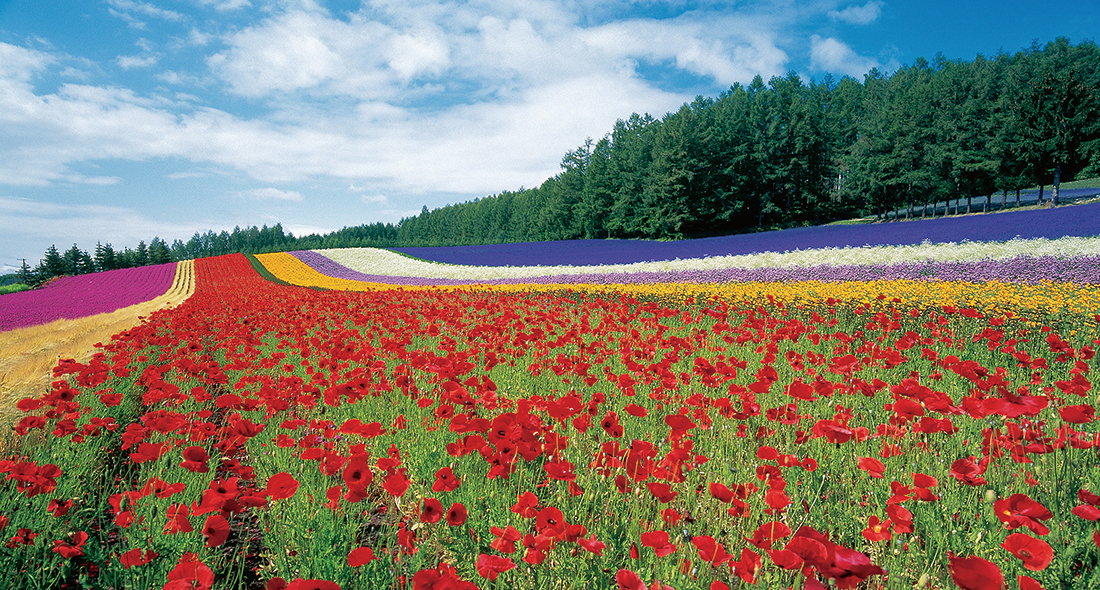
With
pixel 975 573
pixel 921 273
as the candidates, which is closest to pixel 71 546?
pixel 975 573

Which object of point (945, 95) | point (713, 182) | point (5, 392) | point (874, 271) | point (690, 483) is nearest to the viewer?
point (690, 483)

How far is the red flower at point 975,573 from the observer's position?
1119mm

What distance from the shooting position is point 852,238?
20484 millimetres

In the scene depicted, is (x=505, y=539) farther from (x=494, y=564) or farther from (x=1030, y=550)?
(x=1030, y=550)

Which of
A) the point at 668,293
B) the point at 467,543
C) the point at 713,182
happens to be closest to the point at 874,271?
the point at 668,293

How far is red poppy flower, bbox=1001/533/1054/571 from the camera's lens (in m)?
1.23

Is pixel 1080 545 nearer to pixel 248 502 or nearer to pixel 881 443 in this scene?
pixel 881 443

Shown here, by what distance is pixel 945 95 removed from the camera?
40.8m

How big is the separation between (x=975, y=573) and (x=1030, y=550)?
14.3 inches

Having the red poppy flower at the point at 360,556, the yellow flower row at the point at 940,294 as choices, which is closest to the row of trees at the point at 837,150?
the yellow flower row at the point at 940,294

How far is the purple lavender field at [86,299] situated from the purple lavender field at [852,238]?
17768 mm

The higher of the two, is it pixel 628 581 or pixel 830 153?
pixel 830 153

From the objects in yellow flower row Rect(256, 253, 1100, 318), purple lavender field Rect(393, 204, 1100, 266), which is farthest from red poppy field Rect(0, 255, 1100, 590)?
purple lavender field Rect(393, 204, 1100, 266)

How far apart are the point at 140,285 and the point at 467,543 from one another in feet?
123
